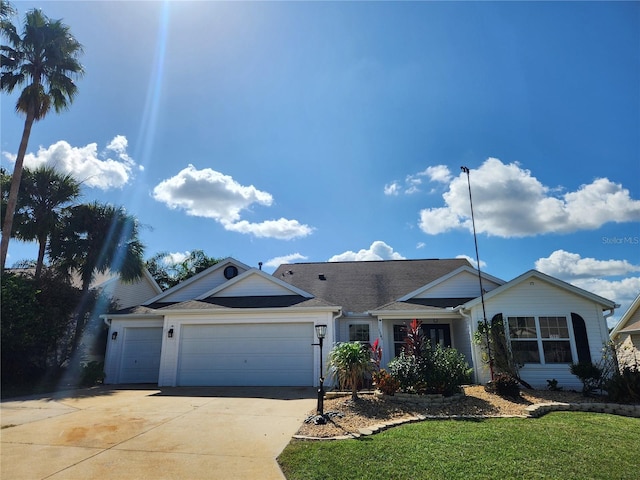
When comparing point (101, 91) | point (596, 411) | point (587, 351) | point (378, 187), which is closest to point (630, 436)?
point (596, 411)

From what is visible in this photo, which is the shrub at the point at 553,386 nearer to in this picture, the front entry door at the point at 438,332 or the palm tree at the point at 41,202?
the front entry door at the point at 438,332

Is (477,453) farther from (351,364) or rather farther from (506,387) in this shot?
(506,387)

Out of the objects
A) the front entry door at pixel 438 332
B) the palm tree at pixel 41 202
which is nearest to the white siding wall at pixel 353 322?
the front entry door at pixel 438 332

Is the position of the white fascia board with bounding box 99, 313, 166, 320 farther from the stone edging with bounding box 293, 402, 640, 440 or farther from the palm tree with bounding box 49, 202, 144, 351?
the stone edging with bounding box 293, 402, 640, 440

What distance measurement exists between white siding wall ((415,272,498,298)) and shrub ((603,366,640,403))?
6299 mm

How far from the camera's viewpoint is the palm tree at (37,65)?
49.5 feet

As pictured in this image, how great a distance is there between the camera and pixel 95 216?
56.4 feet

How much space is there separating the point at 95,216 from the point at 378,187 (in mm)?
13636

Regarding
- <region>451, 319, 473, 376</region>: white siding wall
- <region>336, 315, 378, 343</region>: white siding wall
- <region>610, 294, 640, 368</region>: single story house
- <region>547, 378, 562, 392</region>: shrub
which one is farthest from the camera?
<region>610, 294, 640, 368</region>: single story house

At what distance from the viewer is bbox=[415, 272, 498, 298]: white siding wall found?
598 inches

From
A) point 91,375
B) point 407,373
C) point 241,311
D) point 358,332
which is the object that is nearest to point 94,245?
point 91,375

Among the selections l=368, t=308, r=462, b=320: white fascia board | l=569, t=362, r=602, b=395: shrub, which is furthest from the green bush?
l=368, t=308, r=462, b=320: white fascia board

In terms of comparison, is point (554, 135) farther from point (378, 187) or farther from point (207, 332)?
point (207, 332)

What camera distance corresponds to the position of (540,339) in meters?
11.6
